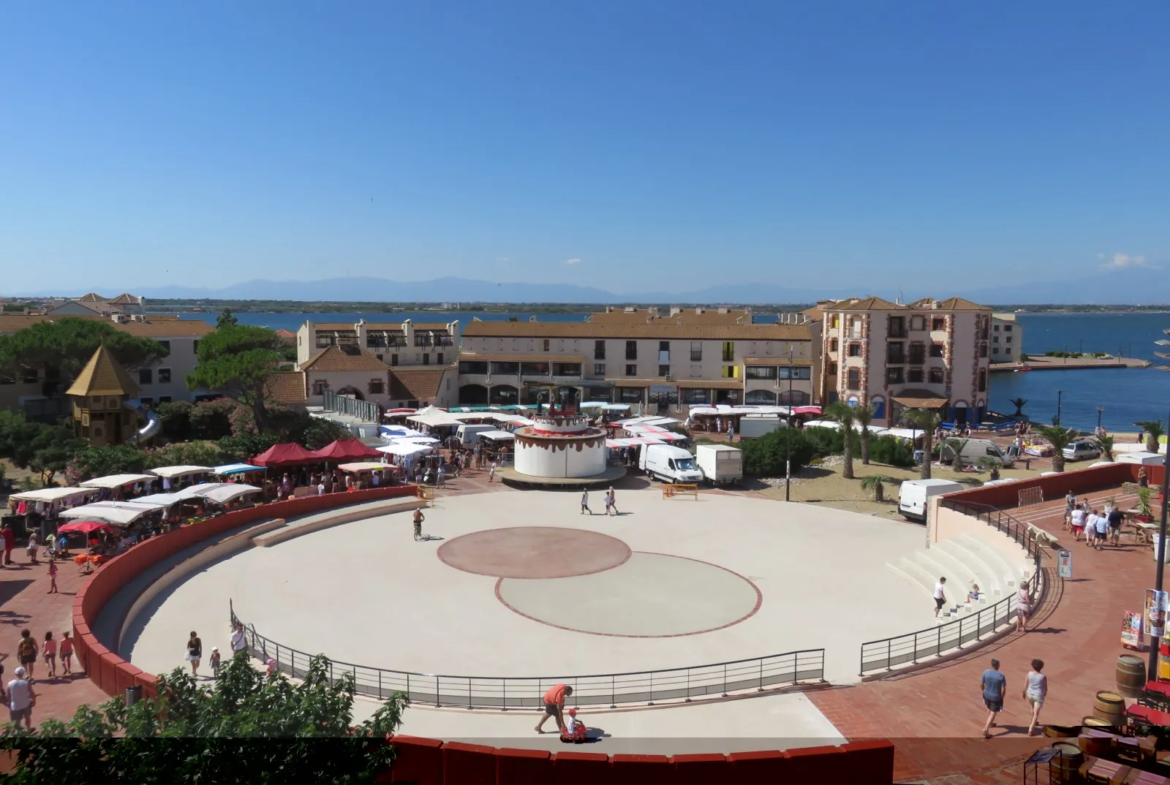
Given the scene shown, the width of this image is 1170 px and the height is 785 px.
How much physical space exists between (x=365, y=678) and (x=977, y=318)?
57.8 m

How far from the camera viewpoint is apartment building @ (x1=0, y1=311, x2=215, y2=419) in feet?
162

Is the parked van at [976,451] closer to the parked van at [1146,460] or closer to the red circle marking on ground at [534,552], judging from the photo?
the parked van at [1146,460]

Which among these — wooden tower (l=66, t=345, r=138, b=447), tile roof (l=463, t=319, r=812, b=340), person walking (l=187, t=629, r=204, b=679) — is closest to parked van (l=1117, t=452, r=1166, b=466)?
person walking (l=187, t=629, r=204, b=679)

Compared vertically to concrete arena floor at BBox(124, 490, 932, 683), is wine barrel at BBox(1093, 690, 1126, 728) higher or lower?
higher

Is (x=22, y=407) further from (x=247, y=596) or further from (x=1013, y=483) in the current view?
(x=1013, y=483)

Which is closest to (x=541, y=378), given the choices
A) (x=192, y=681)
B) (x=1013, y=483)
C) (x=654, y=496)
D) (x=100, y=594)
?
(x=654, y=496)

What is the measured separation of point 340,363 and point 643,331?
26.5 m

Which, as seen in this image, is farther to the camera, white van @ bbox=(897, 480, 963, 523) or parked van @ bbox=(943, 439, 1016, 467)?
parked van @ bbox=(943, 439, 1016, 467)

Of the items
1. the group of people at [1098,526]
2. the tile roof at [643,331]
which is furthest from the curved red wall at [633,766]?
the tile roof at [643,331]

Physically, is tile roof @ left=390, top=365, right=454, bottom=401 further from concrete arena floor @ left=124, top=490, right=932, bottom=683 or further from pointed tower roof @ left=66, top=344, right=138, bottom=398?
concrete arena floor @ left=124, top=490, right=932, bottom=683

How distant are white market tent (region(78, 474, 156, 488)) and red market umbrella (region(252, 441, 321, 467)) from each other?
493 cm

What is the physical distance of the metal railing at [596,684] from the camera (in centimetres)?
1518

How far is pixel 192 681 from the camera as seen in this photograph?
27.6ft

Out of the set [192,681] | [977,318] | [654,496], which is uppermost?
[977,318]
